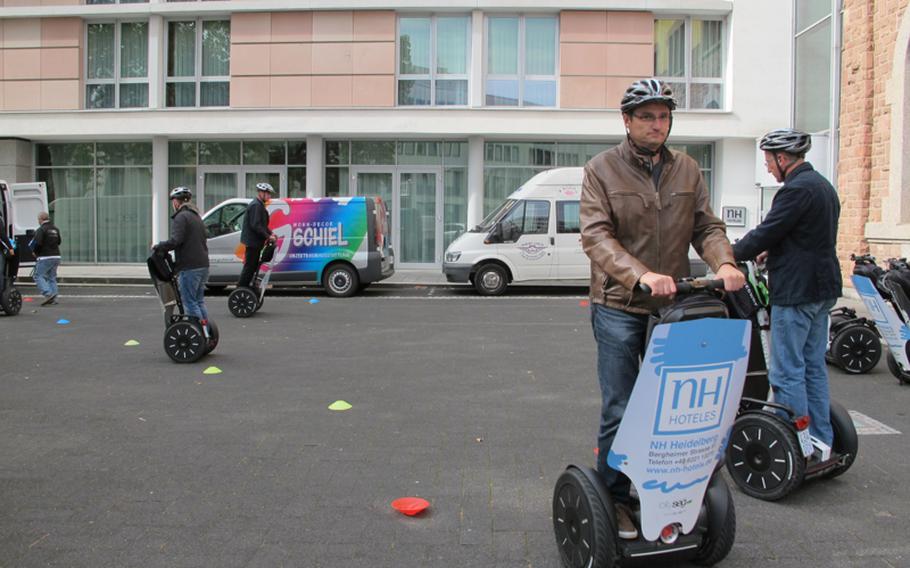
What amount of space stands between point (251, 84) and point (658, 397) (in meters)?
20.7

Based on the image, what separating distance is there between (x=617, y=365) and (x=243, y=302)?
33.1ft

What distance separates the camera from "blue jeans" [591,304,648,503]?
11.3ft

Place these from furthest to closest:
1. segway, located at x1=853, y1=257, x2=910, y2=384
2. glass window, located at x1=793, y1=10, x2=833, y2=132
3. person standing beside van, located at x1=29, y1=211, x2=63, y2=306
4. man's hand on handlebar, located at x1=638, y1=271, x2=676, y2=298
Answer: glass window, located at x1=793, y1=10, x2=833, y2=132 < person standing beside van, located at x1=29, y1=211, x2=63, y2=306 < segway, located at x1=853, y1=257, x2=910, y2=384 < man's hand on handlebar, located at x1=638, y1=271, x2=676, y2=298

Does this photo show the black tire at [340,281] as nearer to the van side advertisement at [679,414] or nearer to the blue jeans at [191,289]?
the blue jeans at [191,289]

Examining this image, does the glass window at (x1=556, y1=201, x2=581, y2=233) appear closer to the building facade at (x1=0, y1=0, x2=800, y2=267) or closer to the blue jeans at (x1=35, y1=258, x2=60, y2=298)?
the building facade at (x1=0, y1=0, x2=800, y2=267)

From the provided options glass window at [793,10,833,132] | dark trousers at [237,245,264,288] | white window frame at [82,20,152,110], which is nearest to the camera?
dark trousers at [237,245,264,288]

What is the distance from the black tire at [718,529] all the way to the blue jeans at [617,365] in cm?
35

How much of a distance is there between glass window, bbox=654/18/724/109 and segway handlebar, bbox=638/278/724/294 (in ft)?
64.8

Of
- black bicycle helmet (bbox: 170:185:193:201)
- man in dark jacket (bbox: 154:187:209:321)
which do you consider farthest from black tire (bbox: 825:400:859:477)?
black bicycle helmet (bbox: 170:185:193:201)

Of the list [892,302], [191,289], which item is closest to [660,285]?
[892,302]

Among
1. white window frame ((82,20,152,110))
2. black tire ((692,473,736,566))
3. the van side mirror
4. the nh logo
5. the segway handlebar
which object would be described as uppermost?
white window frame ((82,20,152,110))

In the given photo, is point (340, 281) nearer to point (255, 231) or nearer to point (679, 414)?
point (255, 231)

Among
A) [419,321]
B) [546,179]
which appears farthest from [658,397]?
[546,179]

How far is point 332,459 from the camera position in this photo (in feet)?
17.3
